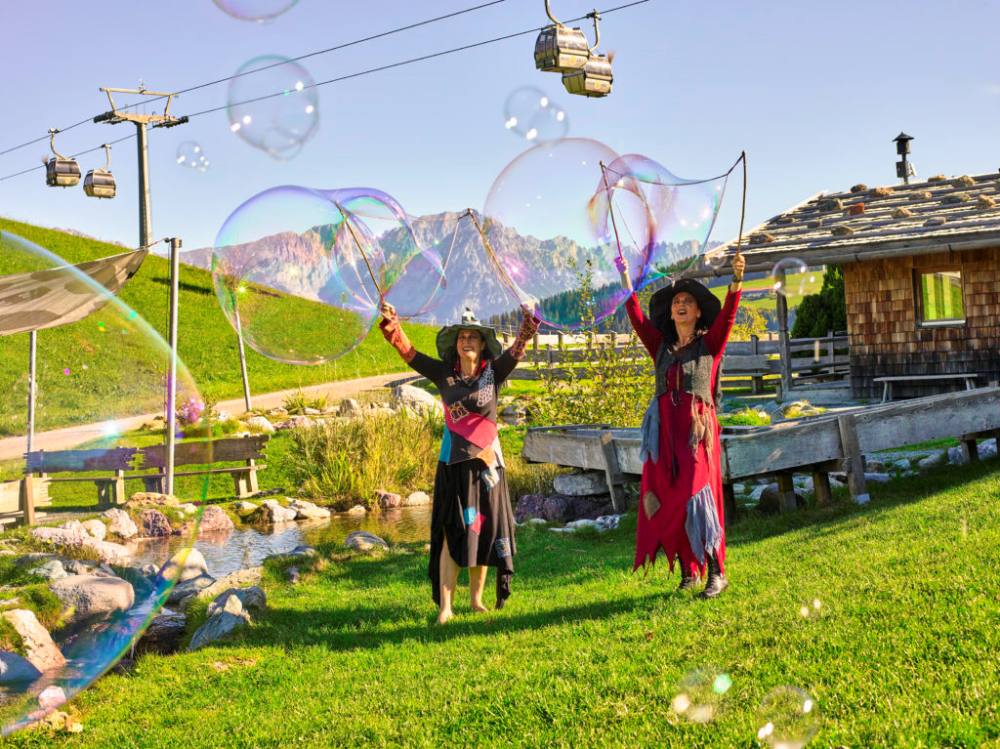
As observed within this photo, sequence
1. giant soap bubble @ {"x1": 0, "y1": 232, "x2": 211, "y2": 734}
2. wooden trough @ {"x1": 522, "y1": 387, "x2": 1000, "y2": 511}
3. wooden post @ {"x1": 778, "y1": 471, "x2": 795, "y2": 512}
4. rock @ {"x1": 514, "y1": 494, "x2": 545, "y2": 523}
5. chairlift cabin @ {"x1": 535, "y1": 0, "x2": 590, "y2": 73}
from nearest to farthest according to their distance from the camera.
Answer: giant soap bubble @ {"x1": 0, "y1": 232, "x2": 211, "y2": 734} → wooden trough @ {"x1": 522, "y1": 387, "x2": 1000, "y2": 511} → wooden post @ {"x1": 778, "y1": 471, "x2": 795, "y2": 512} → chairlift cabin @ {"x1": 535, "y1": 0, "x2": 590, "y2": 73} → rock @ {"x1": 514, "y1": 494, "x2": 545, "y2": 523}

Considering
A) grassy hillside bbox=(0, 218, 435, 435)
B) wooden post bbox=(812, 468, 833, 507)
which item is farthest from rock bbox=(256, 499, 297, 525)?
wooden post bbox=(812, 468, 833, 507)

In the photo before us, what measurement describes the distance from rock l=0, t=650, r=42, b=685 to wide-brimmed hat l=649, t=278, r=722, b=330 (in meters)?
3.88

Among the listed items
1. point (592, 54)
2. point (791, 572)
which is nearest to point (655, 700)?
point (791, 572)

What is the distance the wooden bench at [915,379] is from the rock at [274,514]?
9.63m

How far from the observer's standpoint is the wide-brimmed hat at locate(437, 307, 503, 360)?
19.5ft

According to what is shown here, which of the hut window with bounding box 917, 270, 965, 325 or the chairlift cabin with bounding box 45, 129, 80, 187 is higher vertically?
the chairlift cabin with bounding box 45, 129, 80, 187

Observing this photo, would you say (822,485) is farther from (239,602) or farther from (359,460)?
(359,460)

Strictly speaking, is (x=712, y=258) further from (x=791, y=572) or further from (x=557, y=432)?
(x=791, y=572)

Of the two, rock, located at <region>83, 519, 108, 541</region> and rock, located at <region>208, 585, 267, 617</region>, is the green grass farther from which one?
rock, located at <region>83, 519, 108, 541</region>

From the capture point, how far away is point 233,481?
14555 mm

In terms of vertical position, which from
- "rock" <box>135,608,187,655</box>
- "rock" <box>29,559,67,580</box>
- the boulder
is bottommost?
"rock" <box>135,608,187,655</box>

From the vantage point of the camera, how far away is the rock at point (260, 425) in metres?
17.8

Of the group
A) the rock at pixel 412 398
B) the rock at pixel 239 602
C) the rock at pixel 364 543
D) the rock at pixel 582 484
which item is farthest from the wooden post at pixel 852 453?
the rock at pixel 412 398

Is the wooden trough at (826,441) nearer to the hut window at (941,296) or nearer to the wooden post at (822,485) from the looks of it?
the wooden post at (822,485)
